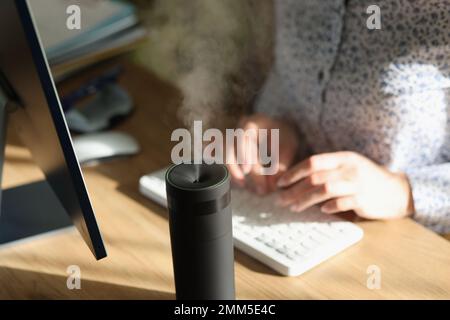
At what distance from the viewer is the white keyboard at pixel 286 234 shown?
0.82 metres

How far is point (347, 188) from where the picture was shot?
919 mm

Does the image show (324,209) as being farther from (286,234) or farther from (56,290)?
(56,290)

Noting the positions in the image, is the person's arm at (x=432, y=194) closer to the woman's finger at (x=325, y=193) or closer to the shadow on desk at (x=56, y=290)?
the woman's finger at (x=325, y=193)

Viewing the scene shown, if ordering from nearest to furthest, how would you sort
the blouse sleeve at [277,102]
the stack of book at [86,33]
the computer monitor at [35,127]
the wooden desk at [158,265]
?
the computer monitor at [35,127], the wooden desk at [158,265], the blouse sleeve at [277,102], the stack of book at [86,33]

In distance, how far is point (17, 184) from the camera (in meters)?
1.07

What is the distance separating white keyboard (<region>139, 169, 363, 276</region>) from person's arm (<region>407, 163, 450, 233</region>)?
0.47ft

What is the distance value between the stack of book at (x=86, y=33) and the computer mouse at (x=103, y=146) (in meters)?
0.34

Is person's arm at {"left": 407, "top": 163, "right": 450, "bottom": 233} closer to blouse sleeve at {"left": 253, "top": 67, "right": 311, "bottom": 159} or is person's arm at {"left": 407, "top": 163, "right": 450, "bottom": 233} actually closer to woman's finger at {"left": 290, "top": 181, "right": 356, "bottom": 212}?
woman's finger at {"left": 290, "top": 181, "right": 356, "bottom": 212}

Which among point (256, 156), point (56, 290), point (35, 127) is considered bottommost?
point (56, 290)

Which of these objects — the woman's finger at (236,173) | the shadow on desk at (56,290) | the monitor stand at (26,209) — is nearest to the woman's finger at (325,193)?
the woman's finger at (236,173)

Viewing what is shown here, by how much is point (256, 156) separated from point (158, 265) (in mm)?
307

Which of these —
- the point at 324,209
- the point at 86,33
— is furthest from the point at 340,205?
the point at 86,33

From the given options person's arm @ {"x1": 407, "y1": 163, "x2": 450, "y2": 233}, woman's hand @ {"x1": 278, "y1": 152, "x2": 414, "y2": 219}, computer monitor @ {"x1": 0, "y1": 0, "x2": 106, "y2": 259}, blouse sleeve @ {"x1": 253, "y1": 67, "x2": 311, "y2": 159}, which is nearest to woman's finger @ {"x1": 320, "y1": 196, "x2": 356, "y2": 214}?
woman's hand @ {"x1": 278, "y1": 152, "x2": 414, "y2": 219}

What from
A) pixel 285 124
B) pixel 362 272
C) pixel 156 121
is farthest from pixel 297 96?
pixel 362 272
